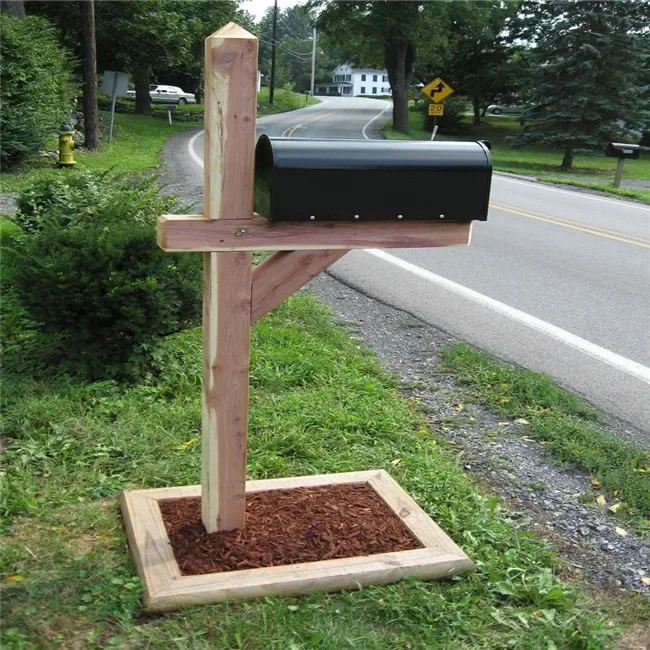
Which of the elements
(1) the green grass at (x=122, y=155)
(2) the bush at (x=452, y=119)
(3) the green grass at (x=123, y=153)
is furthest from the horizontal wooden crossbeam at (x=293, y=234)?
(2) the bush at (x=452, y=119)

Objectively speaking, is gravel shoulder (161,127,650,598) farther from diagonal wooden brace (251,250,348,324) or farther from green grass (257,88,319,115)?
green grass (257,88,319,115)

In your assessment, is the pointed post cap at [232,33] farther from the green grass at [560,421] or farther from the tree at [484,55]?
the tree at [484,55]

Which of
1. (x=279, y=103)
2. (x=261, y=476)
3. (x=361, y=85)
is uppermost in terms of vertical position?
(x=261, y=476)

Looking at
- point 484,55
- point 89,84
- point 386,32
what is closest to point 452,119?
point 386,32

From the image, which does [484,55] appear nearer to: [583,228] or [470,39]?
[470,39]

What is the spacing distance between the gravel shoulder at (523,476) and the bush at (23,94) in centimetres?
1146

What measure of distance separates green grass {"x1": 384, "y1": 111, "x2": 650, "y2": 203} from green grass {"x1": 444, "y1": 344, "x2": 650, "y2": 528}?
1311 centimetres

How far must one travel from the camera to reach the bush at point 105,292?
418cm

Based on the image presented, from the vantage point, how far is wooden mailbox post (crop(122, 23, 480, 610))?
8.92ft

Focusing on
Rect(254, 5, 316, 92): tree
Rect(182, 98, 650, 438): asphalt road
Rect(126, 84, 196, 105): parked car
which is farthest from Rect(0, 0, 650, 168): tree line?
Rect(254, 5, 316, 92): tree

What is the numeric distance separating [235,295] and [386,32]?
140ft

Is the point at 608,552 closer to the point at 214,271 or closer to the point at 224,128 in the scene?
the point at 214,271

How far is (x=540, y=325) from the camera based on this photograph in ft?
21.7

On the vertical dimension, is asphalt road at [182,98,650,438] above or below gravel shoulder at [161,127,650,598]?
below
